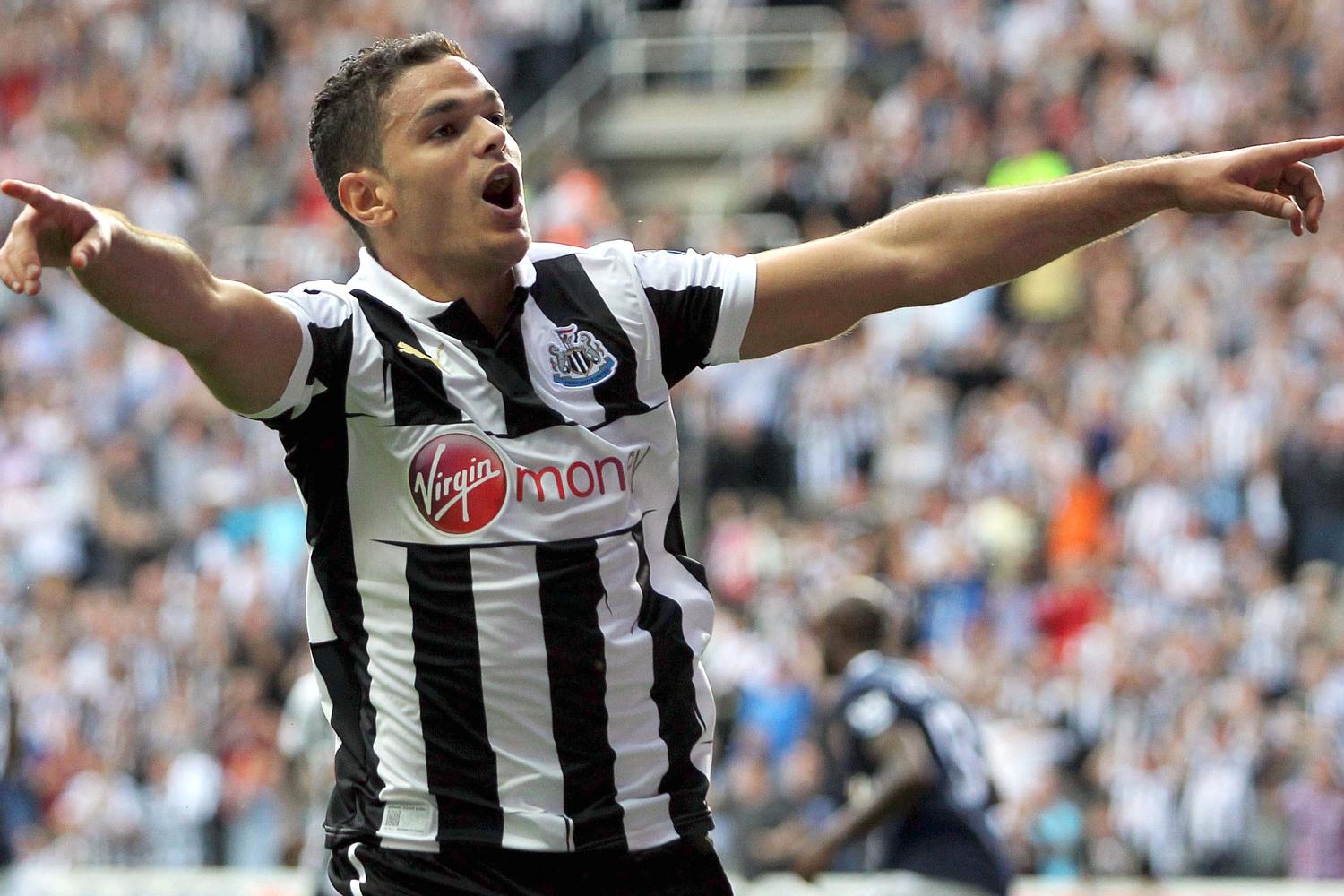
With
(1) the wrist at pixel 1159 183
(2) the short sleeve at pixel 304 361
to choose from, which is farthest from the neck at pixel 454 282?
(1) the wrist at pixel 1159 183

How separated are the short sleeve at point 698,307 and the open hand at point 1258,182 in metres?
0.80

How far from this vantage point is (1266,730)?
10.6m

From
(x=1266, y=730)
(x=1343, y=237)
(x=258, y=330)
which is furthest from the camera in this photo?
(x=1343, y=237)

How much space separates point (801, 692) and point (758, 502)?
2283 mm

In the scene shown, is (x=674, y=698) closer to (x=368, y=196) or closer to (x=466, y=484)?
(x=466, y=484)

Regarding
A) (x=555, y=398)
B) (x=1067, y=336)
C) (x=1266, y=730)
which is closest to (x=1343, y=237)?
(x=1067, y=336)

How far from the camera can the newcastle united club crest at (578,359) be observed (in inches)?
146

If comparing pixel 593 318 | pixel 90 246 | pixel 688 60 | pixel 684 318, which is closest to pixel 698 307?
pixel 684 318

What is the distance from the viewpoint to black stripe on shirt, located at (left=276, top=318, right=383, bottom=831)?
3.62 metres

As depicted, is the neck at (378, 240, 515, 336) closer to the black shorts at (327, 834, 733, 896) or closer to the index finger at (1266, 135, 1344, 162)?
the black shorts at (327, 834, 733, 896)

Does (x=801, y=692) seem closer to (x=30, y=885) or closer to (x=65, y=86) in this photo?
(x=30, y=885)

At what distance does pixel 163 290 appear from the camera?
325 centimetres

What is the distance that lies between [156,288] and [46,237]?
0.66 feet

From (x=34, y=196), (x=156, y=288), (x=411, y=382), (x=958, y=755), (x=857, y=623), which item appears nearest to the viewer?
(x=34, y=196)
